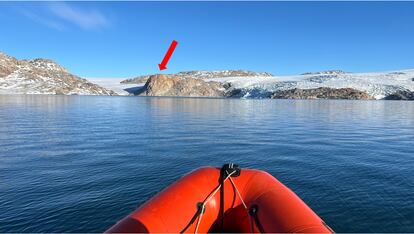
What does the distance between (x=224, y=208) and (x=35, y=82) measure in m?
152

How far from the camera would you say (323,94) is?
113250 millimetres

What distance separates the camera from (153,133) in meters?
21.6

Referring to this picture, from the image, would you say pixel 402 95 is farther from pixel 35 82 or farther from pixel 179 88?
pixel 35 82

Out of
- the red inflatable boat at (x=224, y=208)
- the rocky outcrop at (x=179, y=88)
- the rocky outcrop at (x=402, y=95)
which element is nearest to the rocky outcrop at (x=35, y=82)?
the rocky outcrop at (x=179, y=88)

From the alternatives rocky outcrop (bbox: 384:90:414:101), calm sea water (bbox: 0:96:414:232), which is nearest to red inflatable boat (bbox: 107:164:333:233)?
calm sea water (bbox: 0:96:414:232)

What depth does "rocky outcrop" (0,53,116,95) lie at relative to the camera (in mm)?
131625

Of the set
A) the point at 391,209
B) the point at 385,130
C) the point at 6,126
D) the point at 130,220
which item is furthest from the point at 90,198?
the point at 385,130

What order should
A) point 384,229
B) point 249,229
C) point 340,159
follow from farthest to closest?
point 340,159, point 384,229, point 249,229

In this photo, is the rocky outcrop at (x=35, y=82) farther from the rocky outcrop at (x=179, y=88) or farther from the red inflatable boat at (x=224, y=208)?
the red inflatable boat at (x=224, y=208)

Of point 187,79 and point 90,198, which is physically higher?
point 187,79

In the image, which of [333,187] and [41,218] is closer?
[41,218]

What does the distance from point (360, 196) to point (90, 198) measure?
7000 mm

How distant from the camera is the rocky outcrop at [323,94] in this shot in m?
109

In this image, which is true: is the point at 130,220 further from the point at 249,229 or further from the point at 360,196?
the point at 360,196
